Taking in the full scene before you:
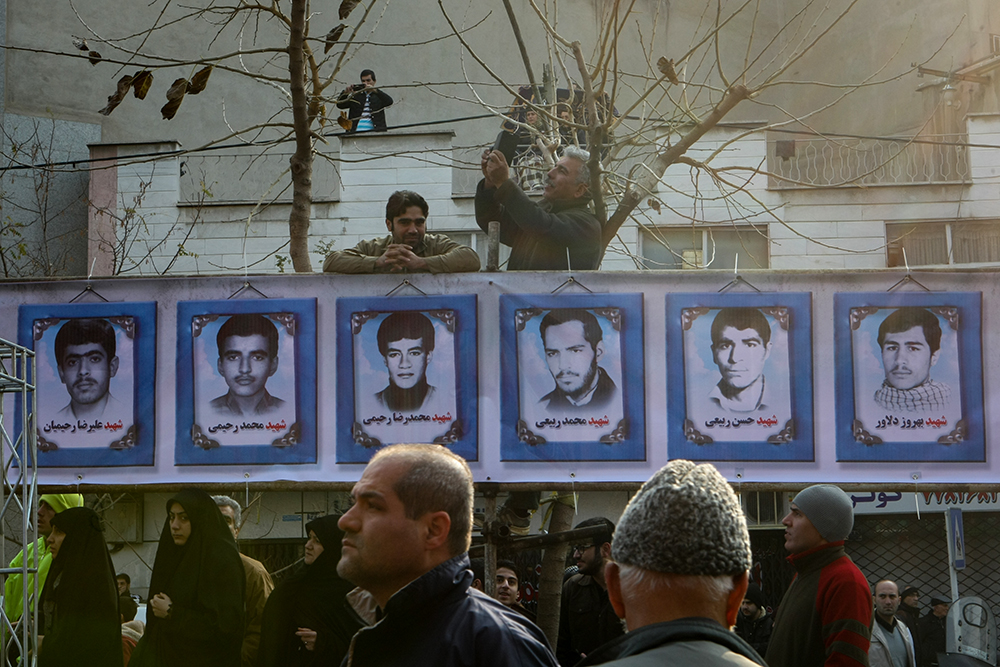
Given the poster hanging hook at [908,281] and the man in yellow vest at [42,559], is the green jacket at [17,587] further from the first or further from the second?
the poster hanging hook at [908,281]

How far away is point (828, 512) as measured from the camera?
4680 millimetres

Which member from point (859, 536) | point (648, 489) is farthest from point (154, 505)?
point (648, 489)

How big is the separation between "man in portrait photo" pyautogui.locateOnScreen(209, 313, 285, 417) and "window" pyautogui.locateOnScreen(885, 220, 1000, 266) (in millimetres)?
12405

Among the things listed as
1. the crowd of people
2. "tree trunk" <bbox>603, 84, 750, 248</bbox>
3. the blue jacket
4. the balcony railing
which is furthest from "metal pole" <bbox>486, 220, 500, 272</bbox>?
the balcony railing

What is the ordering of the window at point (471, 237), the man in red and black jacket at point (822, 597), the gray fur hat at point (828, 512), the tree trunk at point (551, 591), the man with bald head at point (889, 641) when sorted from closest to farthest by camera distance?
1. the man in red and black jacket at point (822, 597)
2. the gray fur hat at point (828, 512)
3. the tree trunk at point (551, 591)
4. the man with bald head at point (889, 641)
5. the window at point (471, 237)

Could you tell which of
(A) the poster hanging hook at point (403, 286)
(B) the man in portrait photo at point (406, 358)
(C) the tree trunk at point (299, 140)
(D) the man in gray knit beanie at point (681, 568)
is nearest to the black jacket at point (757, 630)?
(C) the tree trunk at point (299, 140)

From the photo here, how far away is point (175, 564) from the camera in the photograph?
6.05 m

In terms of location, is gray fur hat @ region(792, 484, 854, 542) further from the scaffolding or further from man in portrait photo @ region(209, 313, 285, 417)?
the scaffolding

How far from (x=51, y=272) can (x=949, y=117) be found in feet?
47.7

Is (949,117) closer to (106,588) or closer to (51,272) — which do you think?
(51,272)

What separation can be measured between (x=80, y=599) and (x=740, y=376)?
13.1 feet

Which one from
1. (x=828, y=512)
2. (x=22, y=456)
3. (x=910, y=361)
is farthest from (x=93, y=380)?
(x=910, y=361)

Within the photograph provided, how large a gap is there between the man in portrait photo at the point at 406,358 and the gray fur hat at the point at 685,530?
3.43 m

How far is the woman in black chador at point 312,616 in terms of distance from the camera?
570cm
